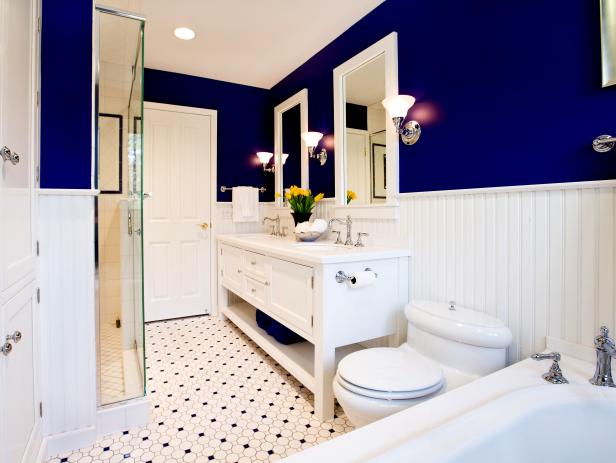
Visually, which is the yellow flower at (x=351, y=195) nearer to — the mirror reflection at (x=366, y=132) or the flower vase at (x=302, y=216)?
the mirror reflection at (x=366, y=132)

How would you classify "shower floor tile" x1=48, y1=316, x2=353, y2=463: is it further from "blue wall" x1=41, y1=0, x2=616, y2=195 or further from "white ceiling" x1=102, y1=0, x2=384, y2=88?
"white ceiling" x1=102, y1=0, x2=384, y2=88

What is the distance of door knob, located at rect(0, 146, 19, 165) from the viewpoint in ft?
3.25

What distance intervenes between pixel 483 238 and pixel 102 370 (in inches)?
77.9

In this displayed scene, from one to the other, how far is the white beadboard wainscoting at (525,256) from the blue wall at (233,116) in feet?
7.00

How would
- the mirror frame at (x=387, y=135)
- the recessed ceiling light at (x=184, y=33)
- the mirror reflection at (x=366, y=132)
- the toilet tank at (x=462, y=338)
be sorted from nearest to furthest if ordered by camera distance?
the toilet tank at (x=462, y=338) → the mirror frame at (x=387, y=135) → the mirror reflection at (x=366, y=132) → the recessed ceiling light at (x=184, y=33)

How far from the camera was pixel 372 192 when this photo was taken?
2297 mm

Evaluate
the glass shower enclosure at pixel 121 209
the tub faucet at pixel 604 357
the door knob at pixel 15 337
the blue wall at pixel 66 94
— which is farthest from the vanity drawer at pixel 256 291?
the tub faucet at pixel 604 357

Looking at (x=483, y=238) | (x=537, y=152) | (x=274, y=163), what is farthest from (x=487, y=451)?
(x=274, y=163)

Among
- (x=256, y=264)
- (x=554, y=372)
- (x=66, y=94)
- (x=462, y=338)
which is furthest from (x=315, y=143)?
(x=554, y=372)

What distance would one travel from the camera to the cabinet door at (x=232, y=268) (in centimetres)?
281

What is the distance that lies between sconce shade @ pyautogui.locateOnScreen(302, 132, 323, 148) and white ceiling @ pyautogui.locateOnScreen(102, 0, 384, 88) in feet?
2.29

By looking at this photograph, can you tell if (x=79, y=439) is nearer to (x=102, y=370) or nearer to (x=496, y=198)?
(x=102, y=370)

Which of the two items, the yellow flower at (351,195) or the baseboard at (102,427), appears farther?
the yellow flower at (351,195)

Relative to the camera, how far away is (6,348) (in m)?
1.01
